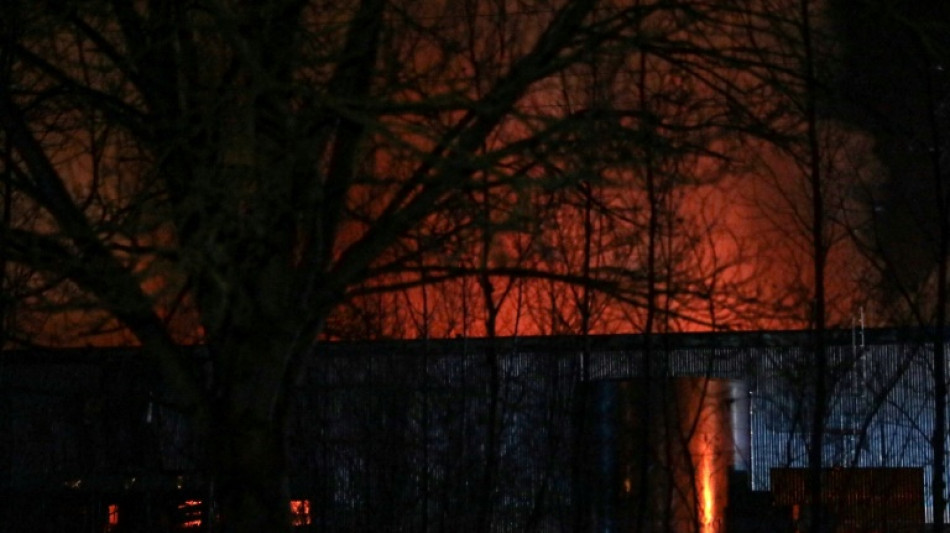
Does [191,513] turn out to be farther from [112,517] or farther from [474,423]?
[474,423]

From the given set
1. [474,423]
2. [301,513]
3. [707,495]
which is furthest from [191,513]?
[707,495]

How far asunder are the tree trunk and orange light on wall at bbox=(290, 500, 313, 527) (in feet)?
13.2

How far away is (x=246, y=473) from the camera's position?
714 centimetres

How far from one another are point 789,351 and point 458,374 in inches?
127

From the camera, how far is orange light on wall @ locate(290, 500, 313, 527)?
11.3m

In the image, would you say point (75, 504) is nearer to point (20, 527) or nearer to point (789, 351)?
Answer: point (20, 527)

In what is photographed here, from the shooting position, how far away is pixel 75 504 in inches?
486

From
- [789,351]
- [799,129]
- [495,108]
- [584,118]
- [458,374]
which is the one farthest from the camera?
[458,374]

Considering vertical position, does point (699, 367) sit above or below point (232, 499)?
above

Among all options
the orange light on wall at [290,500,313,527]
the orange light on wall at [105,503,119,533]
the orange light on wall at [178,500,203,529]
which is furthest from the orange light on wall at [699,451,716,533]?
the orange light on wall at [105,503,119,533]

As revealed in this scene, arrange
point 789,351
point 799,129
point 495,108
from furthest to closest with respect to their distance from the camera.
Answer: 1. point 789,351
2. point 799,129
3. point 495,108

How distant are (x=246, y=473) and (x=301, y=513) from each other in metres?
4.34

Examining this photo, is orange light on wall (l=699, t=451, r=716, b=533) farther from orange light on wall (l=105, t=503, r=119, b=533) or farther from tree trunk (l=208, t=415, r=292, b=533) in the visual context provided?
orange light on wall (l=105, t=503, r=119, b=533)

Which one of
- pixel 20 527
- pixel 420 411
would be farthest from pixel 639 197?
pixel 20 527
